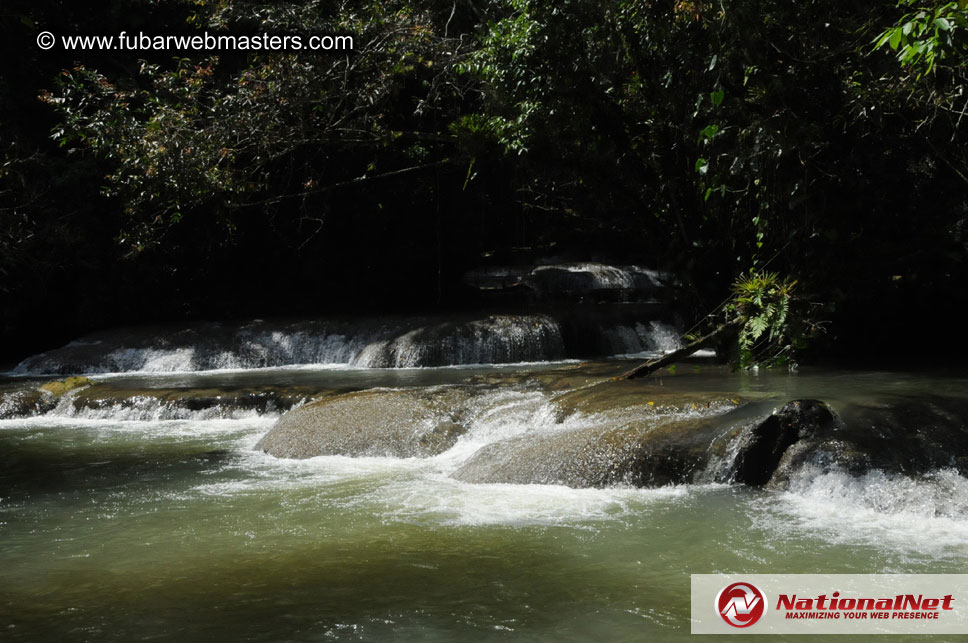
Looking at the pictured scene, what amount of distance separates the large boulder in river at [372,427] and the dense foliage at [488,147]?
10.8ft

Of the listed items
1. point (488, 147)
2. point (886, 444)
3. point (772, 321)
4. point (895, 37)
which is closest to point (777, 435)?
point (886, 444)

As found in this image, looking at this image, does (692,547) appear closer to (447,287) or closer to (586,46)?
(586,46)

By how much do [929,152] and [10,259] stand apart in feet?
52.0

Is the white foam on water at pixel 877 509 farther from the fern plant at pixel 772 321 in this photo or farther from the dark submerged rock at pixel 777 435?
the fern plant at pixel 772 321

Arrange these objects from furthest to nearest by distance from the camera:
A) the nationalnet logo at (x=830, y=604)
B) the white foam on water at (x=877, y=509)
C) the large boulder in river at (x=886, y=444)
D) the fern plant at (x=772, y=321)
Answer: the fern plant at (x=772, y=321) < the large boulder in river at (x=886, y=444) < the white foam on water at (x=877, y=509) < the nationalnet logo at (x=830, y=604)

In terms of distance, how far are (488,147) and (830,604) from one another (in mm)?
10177

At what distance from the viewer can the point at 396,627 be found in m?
3.96

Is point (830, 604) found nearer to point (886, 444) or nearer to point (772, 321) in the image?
point (886, 444)

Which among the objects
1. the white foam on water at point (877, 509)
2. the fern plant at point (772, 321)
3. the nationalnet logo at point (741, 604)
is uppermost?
the fern plant at point (772, 321)

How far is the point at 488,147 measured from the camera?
13273mm

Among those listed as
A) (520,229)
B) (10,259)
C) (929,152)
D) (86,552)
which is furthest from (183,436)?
(520,229)

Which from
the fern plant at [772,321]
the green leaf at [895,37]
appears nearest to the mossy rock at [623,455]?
the fern plant at [772,321]

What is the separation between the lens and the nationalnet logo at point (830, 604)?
3908mm

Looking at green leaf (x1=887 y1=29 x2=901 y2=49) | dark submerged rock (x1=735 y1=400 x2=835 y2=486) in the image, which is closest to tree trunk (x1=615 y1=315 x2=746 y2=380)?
dark submerged rock (x1=735 y1=400 x2=835 y2=486)
